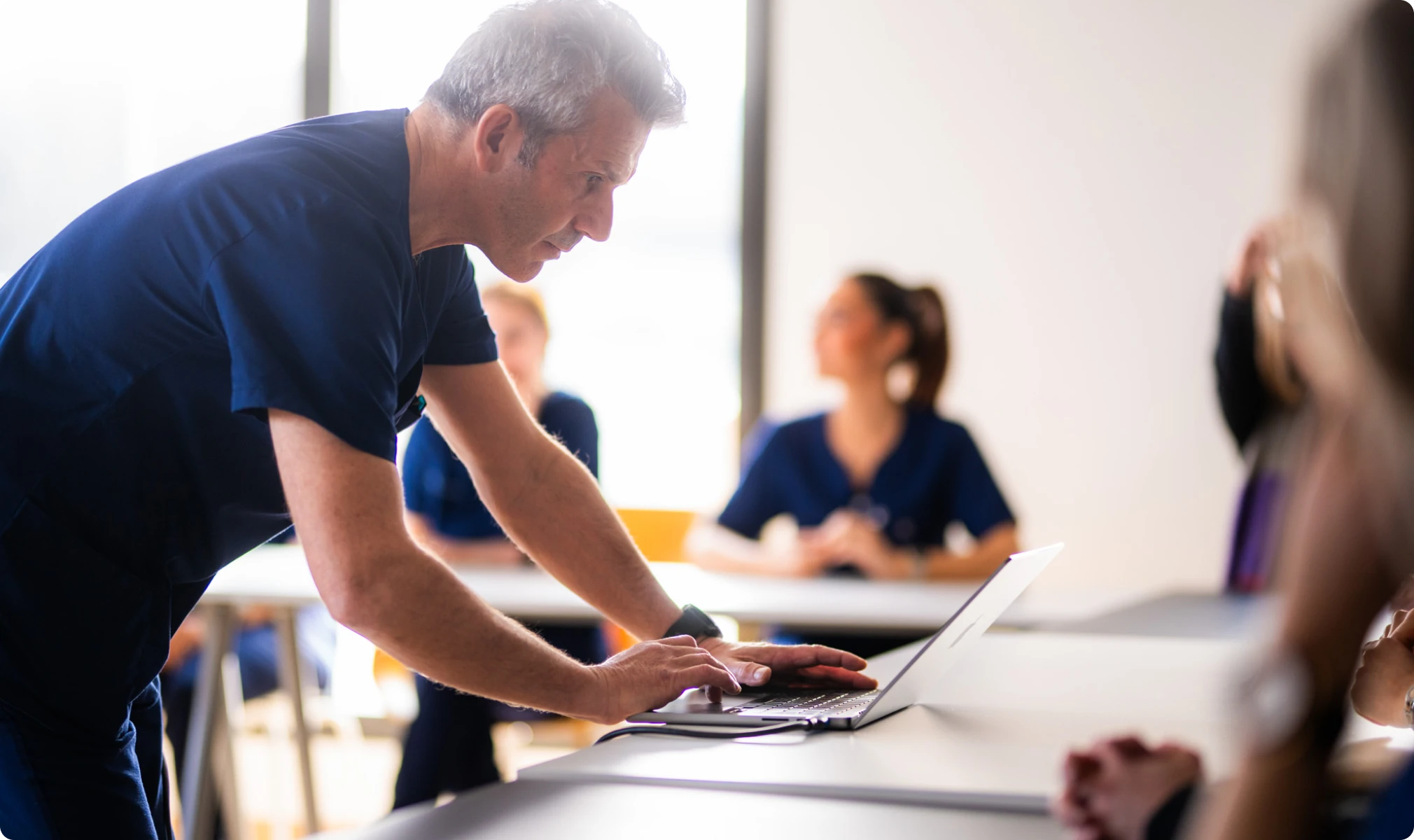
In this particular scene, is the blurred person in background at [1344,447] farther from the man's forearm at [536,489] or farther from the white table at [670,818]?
the man's forearm at [536,489]

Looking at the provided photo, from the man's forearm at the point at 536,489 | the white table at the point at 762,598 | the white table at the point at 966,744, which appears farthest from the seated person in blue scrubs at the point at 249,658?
the white table at the point at 966,744

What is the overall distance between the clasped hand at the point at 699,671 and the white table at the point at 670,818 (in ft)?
0.49

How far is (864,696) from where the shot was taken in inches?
50.2

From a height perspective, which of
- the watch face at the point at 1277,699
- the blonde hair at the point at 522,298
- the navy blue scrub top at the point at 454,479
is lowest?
the navy blue scrub top at the point at 454,479

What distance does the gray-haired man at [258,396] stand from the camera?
38.5 inches

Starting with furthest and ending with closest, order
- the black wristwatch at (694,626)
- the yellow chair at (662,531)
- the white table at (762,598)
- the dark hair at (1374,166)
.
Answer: the yellow chair at (662,531) < the white table at (762,598) < the black wristwatch at (694,626) < the dark hair at (1374,166)

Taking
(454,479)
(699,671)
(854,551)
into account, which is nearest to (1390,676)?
(699,671)

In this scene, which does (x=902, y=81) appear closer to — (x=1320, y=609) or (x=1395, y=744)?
(x=1395, y=744)

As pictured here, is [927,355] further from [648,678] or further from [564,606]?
[648,678]

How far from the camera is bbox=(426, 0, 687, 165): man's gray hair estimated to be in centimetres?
116

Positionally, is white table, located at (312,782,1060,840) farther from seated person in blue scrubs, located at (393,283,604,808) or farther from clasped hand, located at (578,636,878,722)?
seated person in blue scrubs, located at (393,283,604,808)

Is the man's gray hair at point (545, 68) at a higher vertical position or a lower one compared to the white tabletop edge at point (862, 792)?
higher

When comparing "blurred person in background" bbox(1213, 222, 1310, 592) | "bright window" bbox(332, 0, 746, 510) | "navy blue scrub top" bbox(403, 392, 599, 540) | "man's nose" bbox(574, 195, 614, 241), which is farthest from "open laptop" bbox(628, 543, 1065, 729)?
"bright window" bbox(332, 0, 746, 510)

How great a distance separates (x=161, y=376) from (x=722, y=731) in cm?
58
